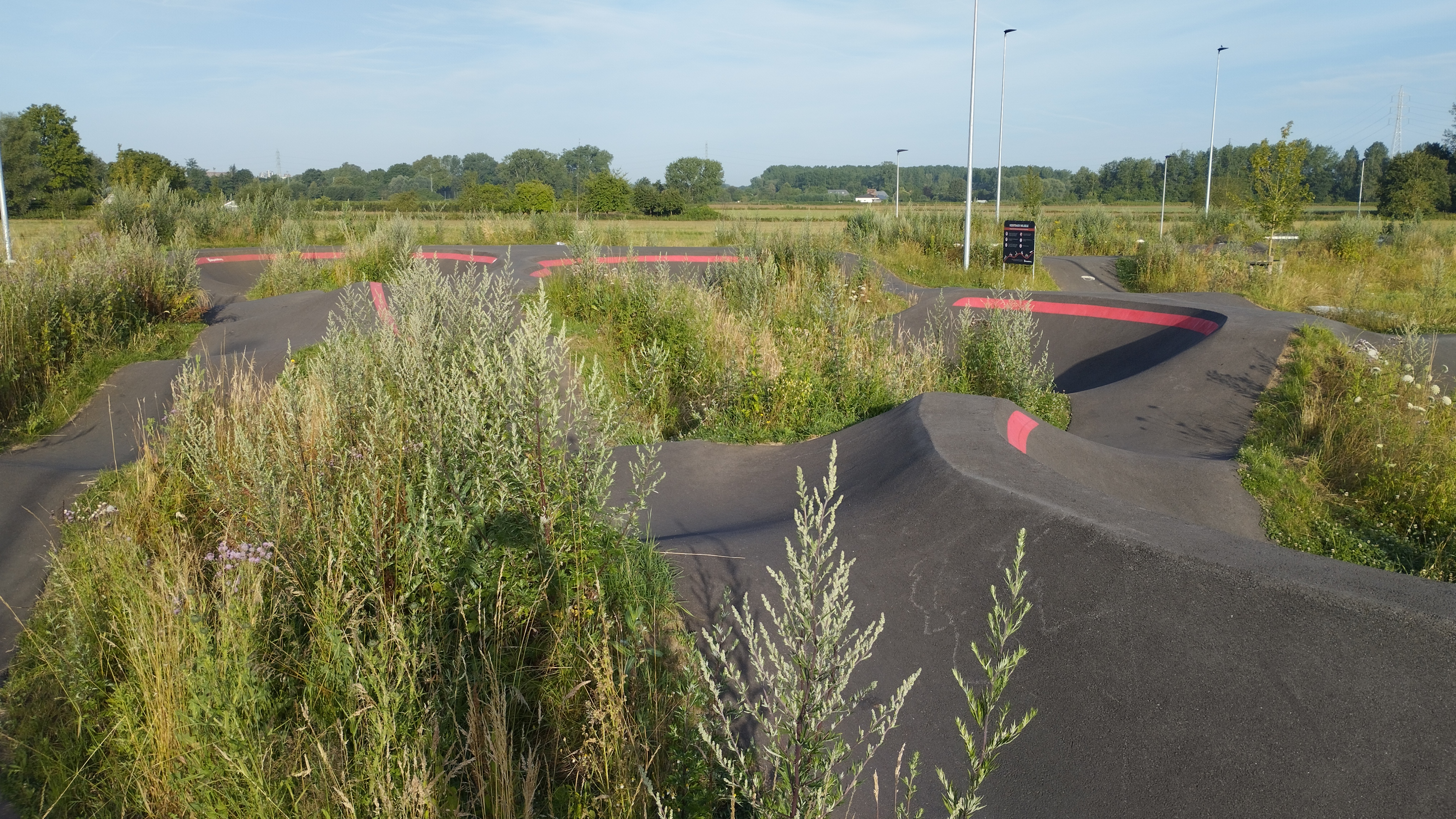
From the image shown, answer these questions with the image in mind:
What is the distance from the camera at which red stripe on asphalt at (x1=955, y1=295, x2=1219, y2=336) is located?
11.6 m

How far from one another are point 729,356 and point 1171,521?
5566 mm

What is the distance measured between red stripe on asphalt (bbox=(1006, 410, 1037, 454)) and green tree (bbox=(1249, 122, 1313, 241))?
49.2ft

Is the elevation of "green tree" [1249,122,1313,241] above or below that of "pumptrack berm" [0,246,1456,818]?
above

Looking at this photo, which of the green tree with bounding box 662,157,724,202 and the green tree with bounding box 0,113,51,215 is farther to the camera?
the green tree with bounding box 662,157,724,202

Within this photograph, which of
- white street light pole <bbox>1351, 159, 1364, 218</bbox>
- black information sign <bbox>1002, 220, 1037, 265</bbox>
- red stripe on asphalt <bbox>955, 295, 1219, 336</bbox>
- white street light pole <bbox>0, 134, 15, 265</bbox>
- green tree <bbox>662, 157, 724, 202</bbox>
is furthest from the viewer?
green tree <bbox>662, 157, 724, 202</bbox>

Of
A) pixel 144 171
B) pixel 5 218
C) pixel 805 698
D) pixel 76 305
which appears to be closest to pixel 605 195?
pixel 144 171

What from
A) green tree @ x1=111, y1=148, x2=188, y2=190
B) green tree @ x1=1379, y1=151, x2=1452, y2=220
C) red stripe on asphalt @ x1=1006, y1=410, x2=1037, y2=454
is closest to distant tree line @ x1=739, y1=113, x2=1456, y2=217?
green tree @ x1=1379, y1=151, x2=1452, y2=220

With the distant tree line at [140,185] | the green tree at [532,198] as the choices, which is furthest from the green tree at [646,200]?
the green tree at [532,198]

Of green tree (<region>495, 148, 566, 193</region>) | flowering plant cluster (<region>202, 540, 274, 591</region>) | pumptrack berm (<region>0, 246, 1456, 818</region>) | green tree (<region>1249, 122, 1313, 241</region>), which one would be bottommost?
pumptrack berm (<region>0, 246, 1456, 818</region>)

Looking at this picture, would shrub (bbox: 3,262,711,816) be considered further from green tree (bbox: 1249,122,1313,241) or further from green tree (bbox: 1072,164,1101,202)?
green tree (bbox: 1072,164,1101,202)

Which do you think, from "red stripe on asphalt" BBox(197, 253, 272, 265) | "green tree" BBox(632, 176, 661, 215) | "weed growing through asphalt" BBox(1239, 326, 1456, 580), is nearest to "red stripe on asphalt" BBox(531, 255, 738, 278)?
"red stripe on asphalt" BBox(197, 253, 272, 265)

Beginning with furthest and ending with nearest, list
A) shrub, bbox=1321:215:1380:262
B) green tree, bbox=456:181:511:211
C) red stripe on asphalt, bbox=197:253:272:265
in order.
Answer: green tree, bbox=456:181:511:211 → red stripe on asphalt, bbox=197:253:272:265 → shrub, bbox=1321:215:1380:262

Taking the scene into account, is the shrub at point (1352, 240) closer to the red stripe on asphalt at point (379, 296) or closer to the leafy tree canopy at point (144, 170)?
the red stripe on asphalt at point (379, 296)

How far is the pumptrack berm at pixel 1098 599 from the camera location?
3.38 m
